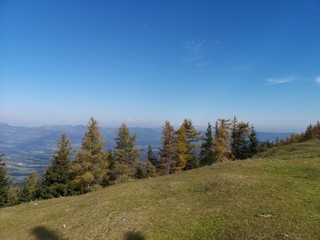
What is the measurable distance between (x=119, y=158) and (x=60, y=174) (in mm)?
12265

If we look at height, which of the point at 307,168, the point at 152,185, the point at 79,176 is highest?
the point at 307,168

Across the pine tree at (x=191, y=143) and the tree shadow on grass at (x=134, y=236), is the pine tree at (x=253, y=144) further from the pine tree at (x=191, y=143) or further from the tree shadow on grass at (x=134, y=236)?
the tree shadow on grass at (x=134, y=236)

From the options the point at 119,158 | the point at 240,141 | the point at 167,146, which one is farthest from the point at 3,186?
the point at 240,141

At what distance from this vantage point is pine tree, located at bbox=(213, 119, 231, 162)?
216 ft

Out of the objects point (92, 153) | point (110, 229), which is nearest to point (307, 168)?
point (110, 229)

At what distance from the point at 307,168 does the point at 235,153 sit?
169ft

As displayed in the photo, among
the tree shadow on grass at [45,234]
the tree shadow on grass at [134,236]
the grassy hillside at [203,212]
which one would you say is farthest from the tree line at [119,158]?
the tree shadow on grass at [134,236]

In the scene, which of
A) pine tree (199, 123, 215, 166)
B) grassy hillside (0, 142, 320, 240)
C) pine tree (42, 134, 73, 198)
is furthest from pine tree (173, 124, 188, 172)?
grassy hillside (0, 142, 320, 240)

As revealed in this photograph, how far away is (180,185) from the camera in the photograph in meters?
24.5

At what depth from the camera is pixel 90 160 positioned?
49594 mm

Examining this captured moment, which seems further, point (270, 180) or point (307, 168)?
point (307, 168)

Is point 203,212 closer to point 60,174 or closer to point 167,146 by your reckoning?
point 60,174

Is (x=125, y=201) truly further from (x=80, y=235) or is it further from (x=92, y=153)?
(x=92, y=153)

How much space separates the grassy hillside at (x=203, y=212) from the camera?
1419cm
